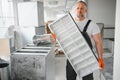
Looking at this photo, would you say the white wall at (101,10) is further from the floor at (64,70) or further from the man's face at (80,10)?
the man's face at (80,10)

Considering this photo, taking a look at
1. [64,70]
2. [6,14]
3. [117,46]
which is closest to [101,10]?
[64,70]

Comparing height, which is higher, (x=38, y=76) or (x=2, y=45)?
(x=2, y=45)

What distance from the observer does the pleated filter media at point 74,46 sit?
1706mm

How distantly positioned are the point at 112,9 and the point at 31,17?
13.4 feet

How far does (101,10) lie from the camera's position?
6.10 metres

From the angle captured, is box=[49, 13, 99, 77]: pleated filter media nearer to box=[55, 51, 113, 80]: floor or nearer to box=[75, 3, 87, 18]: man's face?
box=[75, 3, 87, 18]: man's face

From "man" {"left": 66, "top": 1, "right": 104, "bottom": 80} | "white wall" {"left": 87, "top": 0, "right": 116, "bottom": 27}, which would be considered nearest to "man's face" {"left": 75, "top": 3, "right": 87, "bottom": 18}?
"man" {"left": 66, "top": 1, "right": 104, "bottom": 80}

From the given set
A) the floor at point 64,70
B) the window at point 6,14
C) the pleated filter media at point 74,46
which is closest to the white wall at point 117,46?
the floor at point 64,70

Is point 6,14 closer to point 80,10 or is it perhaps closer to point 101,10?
point 80,10

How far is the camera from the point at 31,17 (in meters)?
3.14

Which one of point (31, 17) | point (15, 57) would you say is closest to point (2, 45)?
point (15, 57)

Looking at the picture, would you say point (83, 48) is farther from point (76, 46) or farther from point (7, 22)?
point (7, 22)

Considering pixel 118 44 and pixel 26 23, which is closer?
pixel 118 44

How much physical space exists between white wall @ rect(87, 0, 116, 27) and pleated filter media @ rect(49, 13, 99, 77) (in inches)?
176
